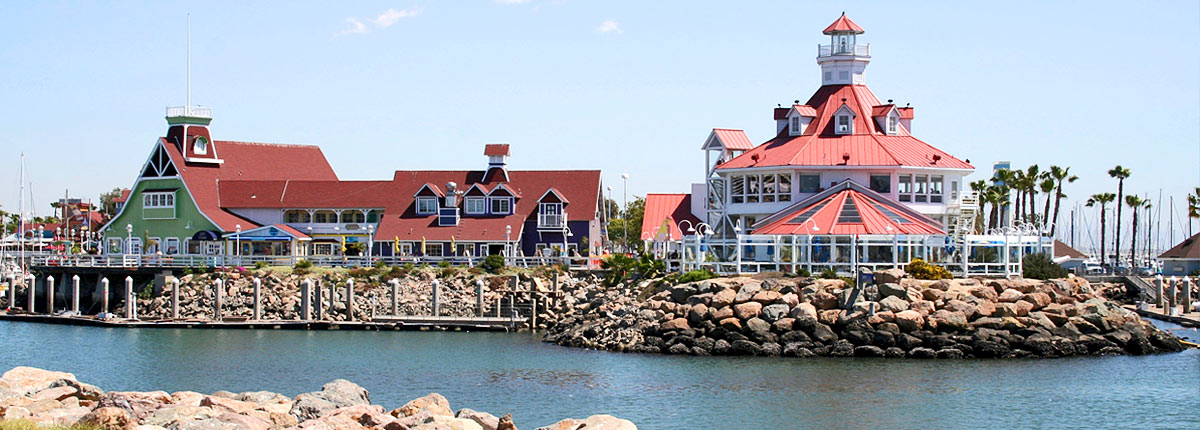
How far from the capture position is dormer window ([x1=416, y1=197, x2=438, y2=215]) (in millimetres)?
73500

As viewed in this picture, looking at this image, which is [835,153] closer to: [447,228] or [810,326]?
[810,326]

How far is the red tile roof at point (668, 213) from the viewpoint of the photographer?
211 feet

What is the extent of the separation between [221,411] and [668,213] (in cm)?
4128

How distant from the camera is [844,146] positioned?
57.4 meters

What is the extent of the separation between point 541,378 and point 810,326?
931 cm

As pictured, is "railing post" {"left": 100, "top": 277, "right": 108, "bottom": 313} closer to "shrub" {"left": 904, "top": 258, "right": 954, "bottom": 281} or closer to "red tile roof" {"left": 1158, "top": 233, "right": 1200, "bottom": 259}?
"shrub" {"left": 904, "top": 258, "right": 954, "bottom": 281}

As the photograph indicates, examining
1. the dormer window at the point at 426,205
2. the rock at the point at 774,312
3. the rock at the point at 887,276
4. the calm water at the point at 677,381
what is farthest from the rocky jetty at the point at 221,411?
the dormer window at the point at 426,205

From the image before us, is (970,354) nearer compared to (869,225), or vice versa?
(970,354)

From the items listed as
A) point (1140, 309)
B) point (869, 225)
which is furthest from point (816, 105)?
point (1140, 309)

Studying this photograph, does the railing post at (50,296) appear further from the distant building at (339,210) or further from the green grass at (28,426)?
the green grass at (28,426)

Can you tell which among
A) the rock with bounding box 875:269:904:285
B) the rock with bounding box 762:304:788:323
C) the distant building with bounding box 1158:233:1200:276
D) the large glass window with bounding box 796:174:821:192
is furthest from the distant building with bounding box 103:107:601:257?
the distant building with bounding box 1158:233:1200:276

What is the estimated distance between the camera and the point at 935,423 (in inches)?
1272

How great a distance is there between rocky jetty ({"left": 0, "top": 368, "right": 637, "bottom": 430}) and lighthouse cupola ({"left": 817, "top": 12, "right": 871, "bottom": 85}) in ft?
118

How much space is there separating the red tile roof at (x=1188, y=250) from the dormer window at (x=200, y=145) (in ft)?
185
